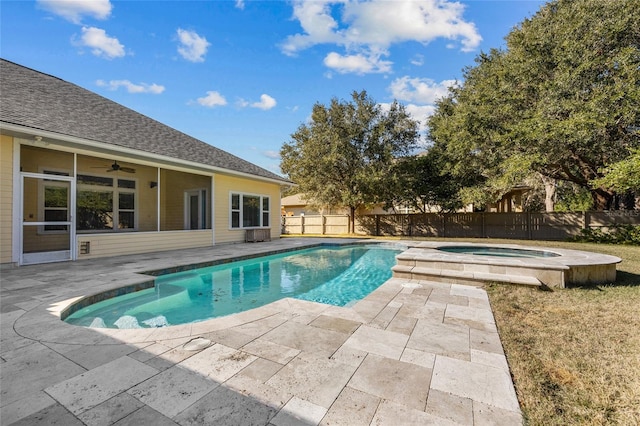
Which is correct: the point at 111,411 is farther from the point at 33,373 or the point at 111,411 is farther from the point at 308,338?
the point at 308,338

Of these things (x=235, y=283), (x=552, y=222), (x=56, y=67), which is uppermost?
(x=56, y=67)

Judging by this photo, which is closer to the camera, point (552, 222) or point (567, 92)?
point (567, 92)

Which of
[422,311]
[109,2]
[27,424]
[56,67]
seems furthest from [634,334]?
[56,67]

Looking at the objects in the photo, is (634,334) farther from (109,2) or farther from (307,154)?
(307,154)

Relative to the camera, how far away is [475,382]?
2.18m

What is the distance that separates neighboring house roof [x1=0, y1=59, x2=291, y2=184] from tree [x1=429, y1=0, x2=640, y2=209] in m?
10.7

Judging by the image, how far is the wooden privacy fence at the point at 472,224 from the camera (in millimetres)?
13281

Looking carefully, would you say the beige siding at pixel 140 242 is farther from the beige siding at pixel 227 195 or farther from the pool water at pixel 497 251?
the pool water at pixel 497 251

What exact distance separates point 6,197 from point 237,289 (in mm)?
5469

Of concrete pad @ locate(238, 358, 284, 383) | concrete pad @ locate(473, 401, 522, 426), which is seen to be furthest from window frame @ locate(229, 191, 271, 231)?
concrete pad @ locate(473, 401, 522, 426)

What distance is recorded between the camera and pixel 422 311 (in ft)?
12.6

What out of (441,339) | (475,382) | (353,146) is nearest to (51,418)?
(475,382)

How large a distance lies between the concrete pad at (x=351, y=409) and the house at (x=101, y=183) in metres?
8.01

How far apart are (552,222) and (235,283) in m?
15.5
